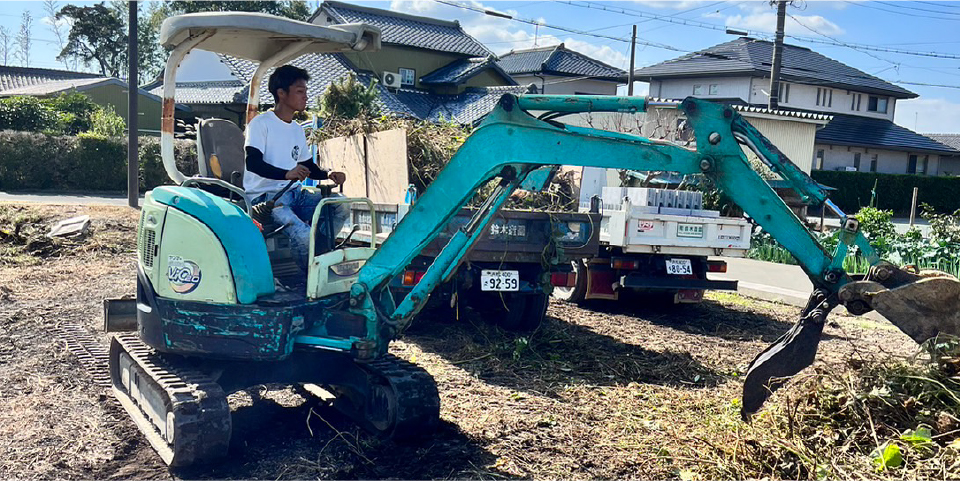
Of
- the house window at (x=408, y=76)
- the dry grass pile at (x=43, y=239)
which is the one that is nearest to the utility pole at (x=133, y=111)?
the dry grass pile at (x=43, y=239)

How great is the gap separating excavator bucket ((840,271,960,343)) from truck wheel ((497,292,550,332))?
3.71 m

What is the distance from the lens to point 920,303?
13.2ft

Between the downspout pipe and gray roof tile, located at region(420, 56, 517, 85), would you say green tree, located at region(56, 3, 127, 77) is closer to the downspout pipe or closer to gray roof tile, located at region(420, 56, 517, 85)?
gray roof tile, located at region(420, 56, 517, 85)

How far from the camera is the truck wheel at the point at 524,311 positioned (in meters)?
7.54

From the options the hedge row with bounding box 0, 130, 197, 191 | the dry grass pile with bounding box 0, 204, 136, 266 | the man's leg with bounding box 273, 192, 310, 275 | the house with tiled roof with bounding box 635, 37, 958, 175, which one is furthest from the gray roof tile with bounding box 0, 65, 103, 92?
the man's leg with bounding box 273, 192, 310, 275

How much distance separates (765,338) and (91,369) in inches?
241

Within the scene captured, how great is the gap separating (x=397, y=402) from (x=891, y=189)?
35700mm

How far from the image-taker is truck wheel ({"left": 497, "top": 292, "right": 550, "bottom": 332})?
7539mm

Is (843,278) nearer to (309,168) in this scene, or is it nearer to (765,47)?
(309,168)

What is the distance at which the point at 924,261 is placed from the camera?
1217cm

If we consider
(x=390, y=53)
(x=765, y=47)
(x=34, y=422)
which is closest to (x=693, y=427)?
(x=34, y=422)

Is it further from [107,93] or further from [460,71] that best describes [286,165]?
[107,93]

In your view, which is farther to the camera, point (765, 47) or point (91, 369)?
point (765, 47)

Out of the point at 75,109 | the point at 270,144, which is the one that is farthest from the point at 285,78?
the point at 75,109
